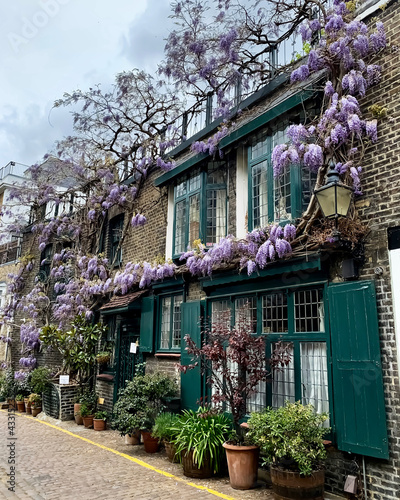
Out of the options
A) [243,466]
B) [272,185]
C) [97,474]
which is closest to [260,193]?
[272,185]

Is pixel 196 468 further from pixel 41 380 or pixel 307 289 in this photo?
pixel 41 380

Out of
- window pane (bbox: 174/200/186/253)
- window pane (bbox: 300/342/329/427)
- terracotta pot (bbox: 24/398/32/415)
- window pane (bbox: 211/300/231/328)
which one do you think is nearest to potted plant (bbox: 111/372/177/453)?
window pane (bbox: 211/300/231/328)

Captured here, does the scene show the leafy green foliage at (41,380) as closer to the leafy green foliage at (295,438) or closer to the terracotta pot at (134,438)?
the terracotta pot at (134,438)

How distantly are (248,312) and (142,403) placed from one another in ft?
10.3

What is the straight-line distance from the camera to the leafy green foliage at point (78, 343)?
13391mm

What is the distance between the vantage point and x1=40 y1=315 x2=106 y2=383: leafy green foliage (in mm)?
13391

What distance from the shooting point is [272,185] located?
8.04m

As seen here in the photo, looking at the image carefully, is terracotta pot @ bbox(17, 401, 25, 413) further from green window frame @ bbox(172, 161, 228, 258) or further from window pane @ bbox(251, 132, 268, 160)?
window pane @ bbox(251, 132, 268, 160)

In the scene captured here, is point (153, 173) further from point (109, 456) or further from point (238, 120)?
point (109, 456)

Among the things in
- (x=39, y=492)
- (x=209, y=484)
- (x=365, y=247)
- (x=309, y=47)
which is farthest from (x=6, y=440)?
(x=309, y=47)

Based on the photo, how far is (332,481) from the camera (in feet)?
20.3

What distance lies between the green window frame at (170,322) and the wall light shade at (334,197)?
512 centimetres

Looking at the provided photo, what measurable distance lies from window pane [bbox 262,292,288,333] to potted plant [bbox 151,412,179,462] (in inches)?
101

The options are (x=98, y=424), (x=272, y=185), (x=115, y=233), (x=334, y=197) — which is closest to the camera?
(x=334, y=197)
